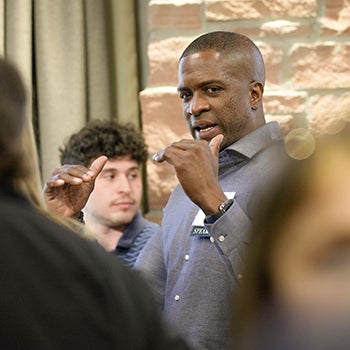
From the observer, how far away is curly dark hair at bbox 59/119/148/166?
295cm

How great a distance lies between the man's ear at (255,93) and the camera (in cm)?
220

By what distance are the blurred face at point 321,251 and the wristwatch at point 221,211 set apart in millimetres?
1402

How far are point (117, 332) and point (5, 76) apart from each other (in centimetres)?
25

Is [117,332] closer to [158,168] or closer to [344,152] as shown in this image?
[344,152]

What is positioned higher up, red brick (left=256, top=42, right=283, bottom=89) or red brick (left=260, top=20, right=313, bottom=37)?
red brick (left=260, top=20, right=313, bottom=37)

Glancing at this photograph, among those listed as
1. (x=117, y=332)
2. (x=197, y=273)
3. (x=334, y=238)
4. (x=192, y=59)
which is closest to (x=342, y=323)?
(x=334, y=238)

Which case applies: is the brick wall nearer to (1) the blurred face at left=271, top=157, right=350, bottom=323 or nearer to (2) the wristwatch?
(2) the wristwatch

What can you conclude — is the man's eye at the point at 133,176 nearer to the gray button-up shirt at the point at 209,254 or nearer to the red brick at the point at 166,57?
the red brick at the point at 166,57

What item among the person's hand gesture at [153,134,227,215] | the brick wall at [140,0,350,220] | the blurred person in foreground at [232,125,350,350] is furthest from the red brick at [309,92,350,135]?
the blurred person in foreground at [232,125,350,350]

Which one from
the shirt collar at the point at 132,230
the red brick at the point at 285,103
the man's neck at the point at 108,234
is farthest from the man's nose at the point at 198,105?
the man's neck at the point at 108,234

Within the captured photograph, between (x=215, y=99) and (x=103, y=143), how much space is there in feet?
3.26

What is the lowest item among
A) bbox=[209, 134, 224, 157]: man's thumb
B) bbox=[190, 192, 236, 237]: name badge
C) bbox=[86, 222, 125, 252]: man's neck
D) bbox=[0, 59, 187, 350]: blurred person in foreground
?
bbox=[86, 222, 125, 252]: man's neck

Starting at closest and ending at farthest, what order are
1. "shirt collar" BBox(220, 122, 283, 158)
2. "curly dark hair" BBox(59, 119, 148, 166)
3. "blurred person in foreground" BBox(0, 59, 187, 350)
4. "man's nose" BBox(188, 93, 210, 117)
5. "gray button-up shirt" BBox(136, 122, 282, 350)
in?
"blurred person in foreground" BBox(0, 59, 187, 350), "gray button-up shirt" BBox(136, 122, 282, 350), "shirt collar" BBox(220, 122, 283, 158), "man's nose" BBox(188, 93, 210, 117), "curly dark hair" BBox(59, 119, 148, 166)

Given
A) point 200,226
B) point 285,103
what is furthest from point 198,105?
point 285,103
